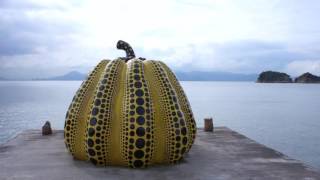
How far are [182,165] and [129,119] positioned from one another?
1600 millimetres

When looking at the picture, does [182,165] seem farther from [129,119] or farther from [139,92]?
[139,92]

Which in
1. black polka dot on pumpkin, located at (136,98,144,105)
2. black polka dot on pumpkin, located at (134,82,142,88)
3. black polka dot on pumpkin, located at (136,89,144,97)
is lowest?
black polka dot on pumpkin, located at (136,98,144,105)

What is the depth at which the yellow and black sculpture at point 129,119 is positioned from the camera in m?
9.57

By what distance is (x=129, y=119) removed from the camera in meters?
9.52

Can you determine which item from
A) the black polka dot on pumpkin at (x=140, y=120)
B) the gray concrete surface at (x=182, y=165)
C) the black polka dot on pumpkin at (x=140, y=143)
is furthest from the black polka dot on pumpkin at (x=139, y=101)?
the gray concrete surface at (x=182, y=165)

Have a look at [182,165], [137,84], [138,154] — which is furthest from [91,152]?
[182,165]

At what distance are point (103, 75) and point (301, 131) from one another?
28861mm

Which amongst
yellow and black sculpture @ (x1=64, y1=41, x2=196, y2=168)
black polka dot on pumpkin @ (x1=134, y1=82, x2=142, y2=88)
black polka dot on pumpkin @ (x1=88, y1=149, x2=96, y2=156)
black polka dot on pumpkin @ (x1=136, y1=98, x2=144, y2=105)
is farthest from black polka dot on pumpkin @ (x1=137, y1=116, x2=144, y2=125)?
black polka dot on pumpkin @ (x1=88, y1=149, x2=96, y2=156)

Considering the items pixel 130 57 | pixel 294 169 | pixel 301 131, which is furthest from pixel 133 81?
pixel 301 131

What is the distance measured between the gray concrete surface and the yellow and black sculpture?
302mm

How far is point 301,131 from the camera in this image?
119ft

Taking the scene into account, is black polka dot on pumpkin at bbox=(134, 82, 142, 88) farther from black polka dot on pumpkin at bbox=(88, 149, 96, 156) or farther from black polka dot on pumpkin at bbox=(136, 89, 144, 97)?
black polka dot on pumpkin at bbox=(88, 149, 96, 156)

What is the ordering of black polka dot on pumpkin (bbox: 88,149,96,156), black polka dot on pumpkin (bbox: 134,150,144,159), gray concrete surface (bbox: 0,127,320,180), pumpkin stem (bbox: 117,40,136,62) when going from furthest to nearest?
pumpkin stem (bbox: 117,40,136,62)
black polka dot on pumpkin (bbox: 88,149,96,156)
black polka dot on pumpkin (bbox: 134,150,144,159)
gray concrete surface (bbox: 0,127,320,180)

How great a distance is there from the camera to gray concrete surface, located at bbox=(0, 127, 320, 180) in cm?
930
